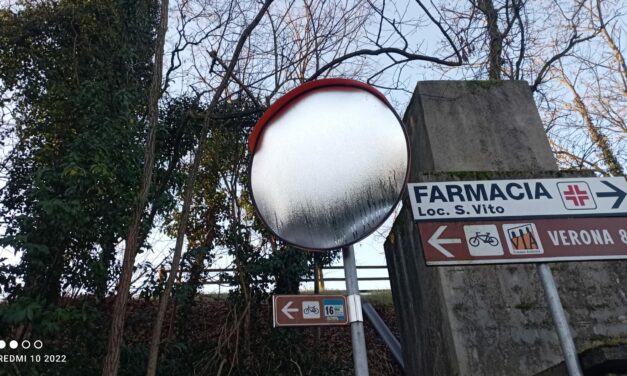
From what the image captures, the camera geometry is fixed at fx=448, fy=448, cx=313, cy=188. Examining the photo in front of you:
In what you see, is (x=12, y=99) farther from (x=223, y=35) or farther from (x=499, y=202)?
(x=499, y=202)

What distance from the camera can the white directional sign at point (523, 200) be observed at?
2.25 metres

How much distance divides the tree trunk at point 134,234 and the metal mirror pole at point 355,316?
12.3ft

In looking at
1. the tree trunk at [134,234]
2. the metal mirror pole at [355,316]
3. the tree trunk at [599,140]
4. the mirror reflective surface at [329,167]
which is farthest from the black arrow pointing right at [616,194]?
the tree trunk at [599,140]

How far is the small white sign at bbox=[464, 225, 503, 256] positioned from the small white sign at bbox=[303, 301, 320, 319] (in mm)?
781

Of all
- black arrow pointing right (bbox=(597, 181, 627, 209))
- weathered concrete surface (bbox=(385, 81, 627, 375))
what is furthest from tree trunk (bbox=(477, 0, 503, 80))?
black arrow pointing right (bbox=(597, 181, 627, 209))

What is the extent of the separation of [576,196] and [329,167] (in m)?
1.45

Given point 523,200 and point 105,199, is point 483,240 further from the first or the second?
point 105,199

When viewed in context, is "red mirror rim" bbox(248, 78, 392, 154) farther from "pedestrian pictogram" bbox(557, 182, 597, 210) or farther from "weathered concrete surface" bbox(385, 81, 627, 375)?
"weathered concrete surface" bbox(385, 81, 627, 375)

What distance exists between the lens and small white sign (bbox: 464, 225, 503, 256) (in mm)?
2145

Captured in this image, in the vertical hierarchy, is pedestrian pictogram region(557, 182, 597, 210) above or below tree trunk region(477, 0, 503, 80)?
below

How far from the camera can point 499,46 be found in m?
6.90

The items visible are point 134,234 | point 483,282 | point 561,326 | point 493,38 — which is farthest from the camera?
point 493,38

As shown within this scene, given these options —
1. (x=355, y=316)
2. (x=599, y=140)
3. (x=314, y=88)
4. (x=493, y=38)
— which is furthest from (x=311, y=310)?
(x=599, y=140)

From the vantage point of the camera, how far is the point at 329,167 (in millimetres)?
1628
